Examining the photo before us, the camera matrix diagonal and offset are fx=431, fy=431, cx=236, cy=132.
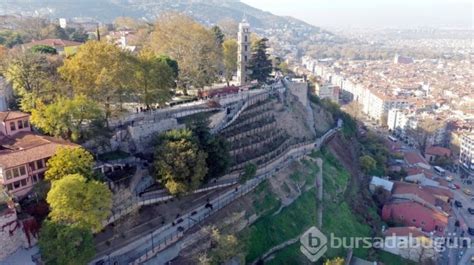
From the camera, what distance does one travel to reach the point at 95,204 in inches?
832

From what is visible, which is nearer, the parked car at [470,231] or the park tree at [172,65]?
the park tree at [172,65]

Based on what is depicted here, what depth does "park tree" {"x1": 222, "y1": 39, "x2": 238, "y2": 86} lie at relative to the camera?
48.5 m

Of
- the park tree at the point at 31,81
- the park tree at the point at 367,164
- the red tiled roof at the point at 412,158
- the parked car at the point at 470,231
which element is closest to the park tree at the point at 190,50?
the park tree at the point at 31,81

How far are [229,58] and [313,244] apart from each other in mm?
24704

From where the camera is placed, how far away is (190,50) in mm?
44156

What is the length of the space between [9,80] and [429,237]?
35398 mm

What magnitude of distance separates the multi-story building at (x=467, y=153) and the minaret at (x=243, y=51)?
3942 cm

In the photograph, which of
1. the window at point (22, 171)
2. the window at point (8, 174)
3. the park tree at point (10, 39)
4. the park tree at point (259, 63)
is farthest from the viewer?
the park tree at point (10, 39)

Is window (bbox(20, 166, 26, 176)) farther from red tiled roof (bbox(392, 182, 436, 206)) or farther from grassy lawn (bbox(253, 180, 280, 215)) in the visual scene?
red tiled roof (bbox(392, 182, 436, 206))

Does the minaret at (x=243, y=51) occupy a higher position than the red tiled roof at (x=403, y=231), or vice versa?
the minaret at (x=243, y=51)

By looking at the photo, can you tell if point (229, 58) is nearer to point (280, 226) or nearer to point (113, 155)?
point (280, 226)

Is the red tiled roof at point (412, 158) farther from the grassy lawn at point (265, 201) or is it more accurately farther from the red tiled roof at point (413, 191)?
the grassy lawn at point (265, 201)

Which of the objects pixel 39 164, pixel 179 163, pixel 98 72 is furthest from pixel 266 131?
pixel 39 164

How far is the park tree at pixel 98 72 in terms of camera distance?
28.6m
